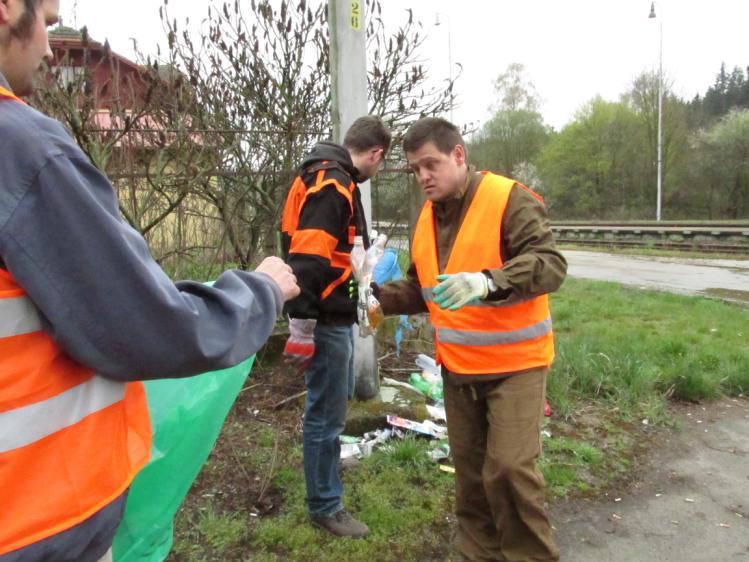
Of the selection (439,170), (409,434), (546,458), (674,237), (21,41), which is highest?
(21,41)

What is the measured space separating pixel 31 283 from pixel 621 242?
25523mm

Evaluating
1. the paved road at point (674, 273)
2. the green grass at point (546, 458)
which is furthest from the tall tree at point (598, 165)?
the green grass at point (546, 458)

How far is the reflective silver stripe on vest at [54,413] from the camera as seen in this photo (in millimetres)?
1060

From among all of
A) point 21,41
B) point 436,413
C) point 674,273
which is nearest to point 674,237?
point 674,273

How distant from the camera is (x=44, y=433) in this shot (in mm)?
1095

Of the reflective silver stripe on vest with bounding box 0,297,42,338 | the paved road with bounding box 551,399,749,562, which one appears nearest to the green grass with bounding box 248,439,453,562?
the paved road with bounding box 551,399,749,562

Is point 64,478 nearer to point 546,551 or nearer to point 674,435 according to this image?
point 546,551

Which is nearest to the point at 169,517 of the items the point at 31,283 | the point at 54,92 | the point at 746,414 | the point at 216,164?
the point at 31,283

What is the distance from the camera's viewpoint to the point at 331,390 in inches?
120

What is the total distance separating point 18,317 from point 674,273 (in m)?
16.2

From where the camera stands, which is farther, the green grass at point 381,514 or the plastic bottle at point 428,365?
the plastic bottle at point 428,365

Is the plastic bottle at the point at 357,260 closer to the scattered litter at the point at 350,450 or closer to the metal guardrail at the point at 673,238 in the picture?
the scattered litter at the point at 350,450

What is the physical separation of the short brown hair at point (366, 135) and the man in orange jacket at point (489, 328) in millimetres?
412

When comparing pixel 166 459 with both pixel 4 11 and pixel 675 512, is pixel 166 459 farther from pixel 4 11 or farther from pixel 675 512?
pixel 675 512
